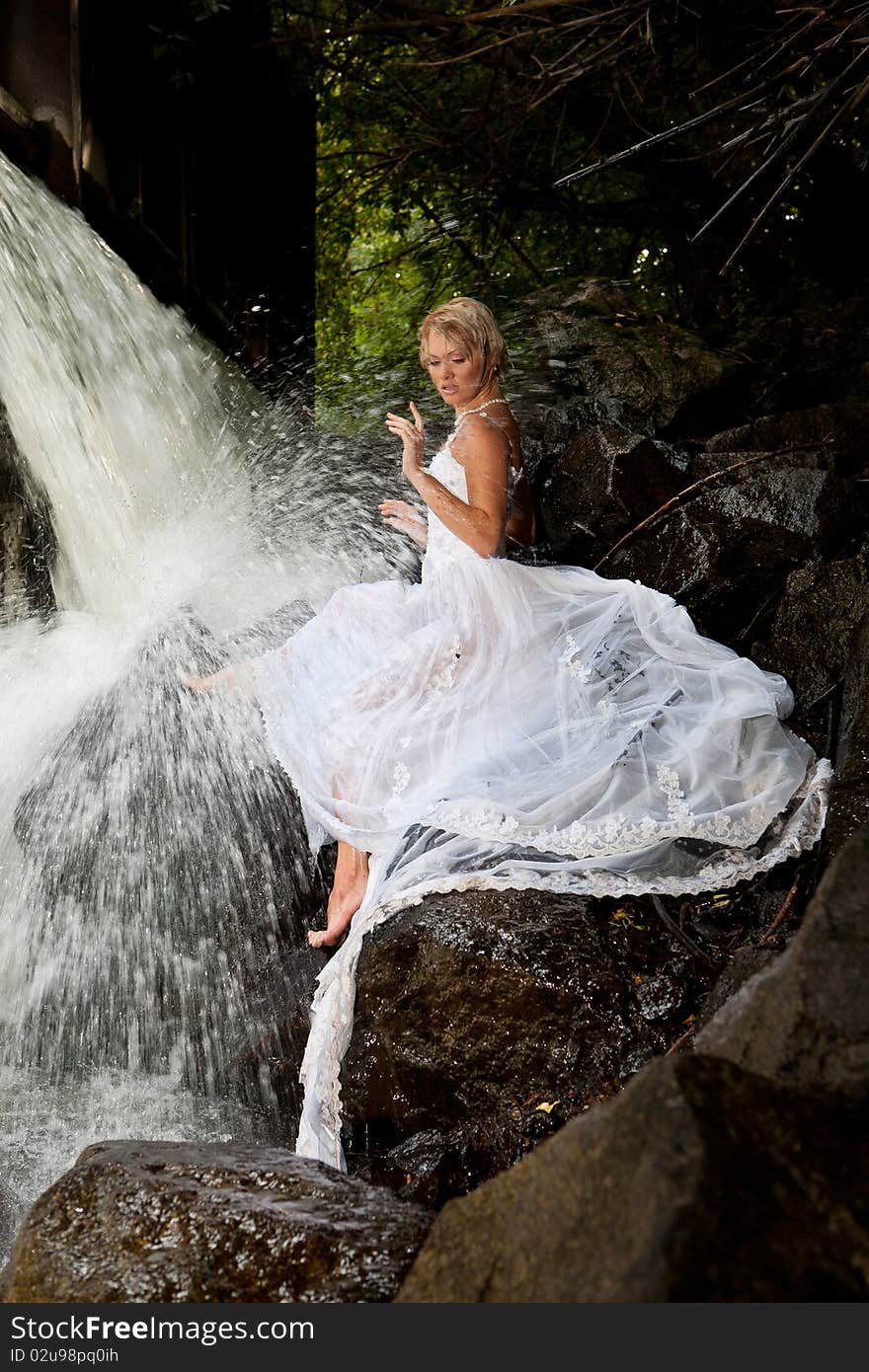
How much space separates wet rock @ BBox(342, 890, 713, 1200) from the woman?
0.11m

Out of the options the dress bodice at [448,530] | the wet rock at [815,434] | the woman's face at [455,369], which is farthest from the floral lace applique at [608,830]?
the wet rock at [815,434]

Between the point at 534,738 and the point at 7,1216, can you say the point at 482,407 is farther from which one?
the point at 7,1216

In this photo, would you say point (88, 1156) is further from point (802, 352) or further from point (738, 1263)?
point (802, 352)

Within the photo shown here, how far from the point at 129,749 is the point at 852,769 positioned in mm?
3362

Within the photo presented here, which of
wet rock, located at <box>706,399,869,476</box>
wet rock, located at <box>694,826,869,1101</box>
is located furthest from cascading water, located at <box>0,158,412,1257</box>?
wet rock, located at <box>694,826,869,1101</box>

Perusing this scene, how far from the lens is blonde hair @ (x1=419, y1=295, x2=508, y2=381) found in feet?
16.3

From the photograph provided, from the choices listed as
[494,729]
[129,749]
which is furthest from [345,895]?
[129,749]

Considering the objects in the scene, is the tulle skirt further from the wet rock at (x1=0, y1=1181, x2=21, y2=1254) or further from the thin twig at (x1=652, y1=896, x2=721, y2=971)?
the wet rock at (x1=0, y1=1181, x2=21, y2=1254)

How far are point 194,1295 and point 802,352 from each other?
22.8ft

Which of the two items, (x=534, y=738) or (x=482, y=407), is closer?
(x=534, y=738)

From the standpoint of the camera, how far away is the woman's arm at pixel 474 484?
4.81 meters

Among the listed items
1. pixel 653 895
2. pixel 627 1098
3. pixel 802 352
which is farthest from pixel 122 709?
pixel 802 352

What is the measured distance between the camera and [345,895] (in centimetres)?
448

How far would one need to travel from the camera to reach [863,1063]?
1716mm
